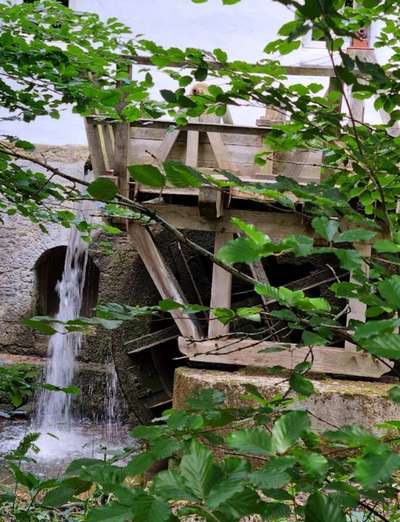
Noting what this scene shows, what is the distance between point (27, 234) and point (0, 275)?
70 cm

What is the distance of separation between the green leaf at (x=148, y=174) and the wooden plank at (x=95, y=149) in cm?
523

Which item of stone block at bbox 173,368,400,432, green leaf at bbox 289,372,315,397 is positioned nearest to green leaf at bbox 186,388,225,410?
green leaf at bbox 289,372,315,397

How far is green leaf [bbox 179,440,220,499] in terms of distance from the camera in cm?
84

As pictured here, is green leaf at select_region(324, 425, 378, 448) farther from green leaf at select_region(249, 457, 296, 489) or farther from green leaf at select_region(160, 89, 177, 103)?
green leaf at select_region(160, 89, 177, 103)

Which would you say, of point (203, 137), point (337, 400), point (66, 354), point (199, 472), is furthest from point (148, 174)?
point (66, 354)

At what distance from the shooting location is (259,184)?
1.31 meters

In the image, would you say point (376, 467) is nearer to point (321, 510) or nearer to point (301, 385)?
point (321, 510)

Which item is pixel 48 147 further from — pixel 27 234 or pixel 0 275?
pixel 0 275

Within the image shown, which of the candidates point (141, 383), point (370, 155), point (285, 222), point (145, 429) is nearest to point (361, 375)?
point (285, 222)

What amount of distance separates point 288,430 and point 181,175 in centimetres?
38

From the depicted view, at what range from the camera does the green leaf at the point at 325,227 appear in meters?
1.04

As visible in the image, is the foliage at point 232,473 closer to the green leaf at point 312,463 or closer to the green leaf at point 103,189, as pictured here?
the green leaf at point 312,463

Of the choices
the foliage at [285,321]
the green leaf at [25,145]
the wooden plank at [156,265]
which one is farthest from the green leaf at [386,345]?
the wooden plank at [156,265]

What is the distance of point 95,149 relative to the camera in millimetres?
6246
